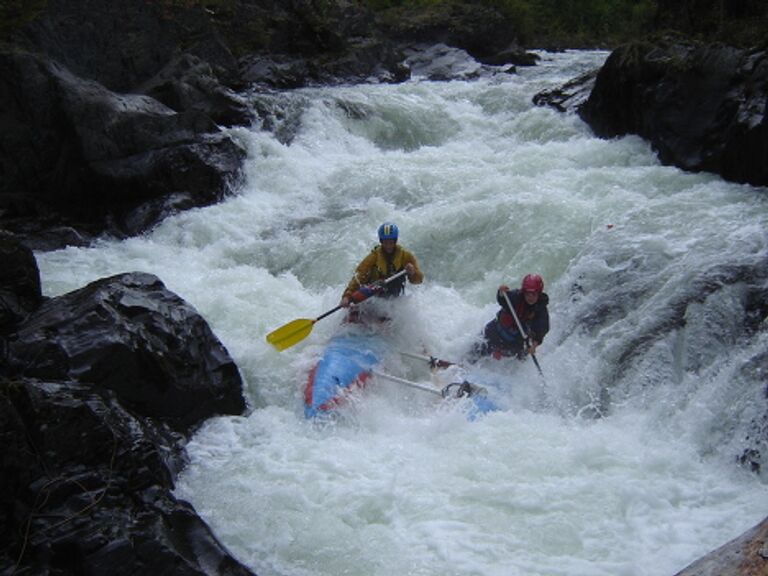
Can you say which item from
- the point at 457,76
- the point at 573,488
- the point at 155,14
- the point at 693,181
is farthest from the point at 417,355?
the point at 457,76

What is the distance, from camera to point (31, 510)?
3756 millimetres

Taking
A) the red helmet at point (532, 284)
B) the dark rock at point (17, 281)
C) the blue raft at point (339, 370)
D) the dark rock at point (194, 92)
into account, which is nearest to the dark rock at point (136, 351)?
the dark rock at point (17, 281)

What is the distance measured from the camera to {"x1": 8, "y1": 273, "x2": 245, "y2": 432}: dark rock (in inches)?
196

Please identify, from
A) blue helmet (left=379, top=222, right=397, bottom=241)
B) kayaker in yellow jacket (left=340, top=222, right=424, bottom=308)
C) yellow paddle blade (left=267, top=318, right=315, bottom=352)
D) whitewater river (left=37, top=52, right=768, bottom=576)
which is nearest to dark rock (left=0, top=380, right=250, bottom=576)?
whitewater river (left=37, top=52, right=768, bottom=576)

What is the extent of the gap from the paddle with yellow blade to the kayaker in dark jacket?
3.41ft

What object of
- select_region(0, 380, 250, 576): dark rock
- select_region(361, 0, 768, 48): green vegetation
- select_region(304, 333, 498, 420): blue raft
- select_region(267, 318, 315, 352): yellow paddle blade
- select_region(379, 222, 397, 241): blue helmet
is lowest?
select_region(304, 333, 498, 420): blue raft

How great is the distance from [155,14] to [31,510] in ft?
38.4

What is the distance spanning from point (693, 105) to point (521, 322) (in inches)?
206

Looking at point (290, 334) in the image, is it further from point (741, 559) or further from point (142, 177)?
point (142, 177)

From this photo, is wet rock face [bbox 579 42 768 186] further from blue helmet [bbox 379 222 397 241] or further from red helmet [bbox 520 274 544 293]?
blue helmet [bbox 379 222 397 241]

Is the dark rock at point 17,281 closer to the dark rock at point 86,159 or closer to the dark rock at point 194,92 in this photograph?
the dark rock at point 86,159

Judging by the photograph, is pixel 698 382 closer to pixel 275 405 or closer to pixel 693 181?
pixel 275 405

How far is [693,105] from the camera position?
973 centimetres

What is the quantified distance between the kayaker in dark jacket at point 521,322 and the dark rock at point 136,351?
2.40 meters
